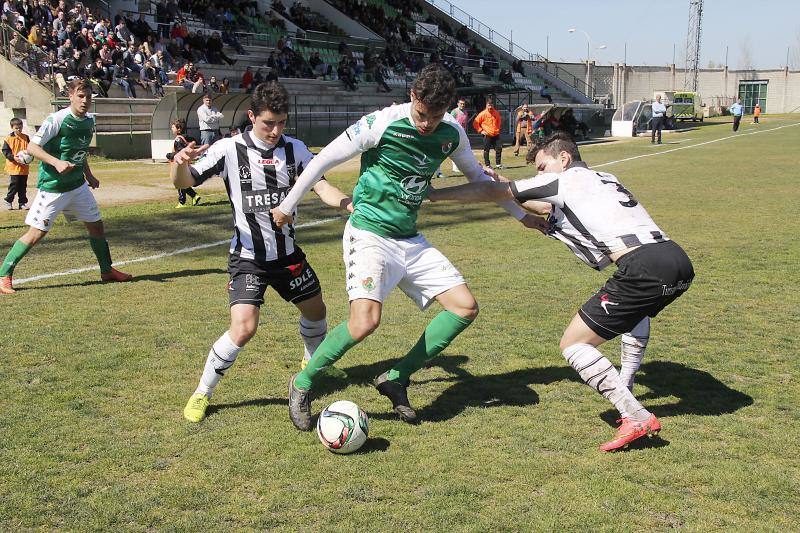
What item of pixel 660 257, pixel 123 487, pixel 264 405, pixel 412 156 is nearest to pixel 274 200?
pixel 412 156

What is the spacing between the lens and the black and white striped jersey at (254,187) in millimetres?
5207

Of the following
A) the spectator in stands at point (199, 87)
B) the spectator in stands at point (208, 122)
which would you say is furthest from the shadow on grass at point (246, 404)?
the spectator in stands at point (199, 87)

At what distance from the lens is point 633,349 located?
205 inches

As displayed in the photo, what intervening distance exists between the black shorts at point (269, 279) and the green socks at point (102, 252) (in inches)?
178

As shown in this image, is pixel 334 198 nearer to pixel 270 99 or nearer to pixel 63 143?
pixel 270 99

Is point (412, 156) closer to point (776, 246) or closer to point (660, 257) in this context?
point (660, 257)

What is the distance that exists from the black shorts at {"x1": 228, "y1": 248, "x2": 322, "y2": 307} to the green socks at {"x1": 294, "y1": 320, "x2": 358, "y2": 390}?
591mm

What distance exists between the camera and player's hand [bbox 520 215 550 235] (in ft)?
16.4

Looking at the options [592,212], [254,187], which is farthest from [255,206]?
[592,212]

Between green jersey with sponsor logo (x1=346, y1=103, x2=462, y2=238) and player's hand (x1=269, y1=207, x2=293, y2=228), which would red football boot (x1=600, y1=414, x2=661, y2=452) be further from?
player's hand (x1=269, y1=207, x2=293, y2=228)

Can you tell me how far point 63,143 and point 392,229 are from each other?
18.3 feet

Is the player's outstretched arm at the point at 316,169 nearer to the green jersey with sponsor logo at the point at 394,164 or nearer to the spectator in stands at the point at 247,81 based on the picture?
the green jersey with sponsor logo at the point at 394,164

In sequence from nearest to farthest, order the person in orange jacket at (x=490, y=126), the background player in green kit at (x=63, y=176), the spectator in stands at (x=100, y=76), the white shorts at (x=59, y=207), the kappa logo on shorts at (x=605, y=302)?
the kappa logo on shorts at (x=605, y=302), the background player in green kit at (x=63, y=176), the white shorts at (x=59, y=207), the person in orange jacket at (x=490, y=126), the spectator in stands at (x=100, y=76)

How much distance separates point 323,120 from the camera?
35688 millimetres
